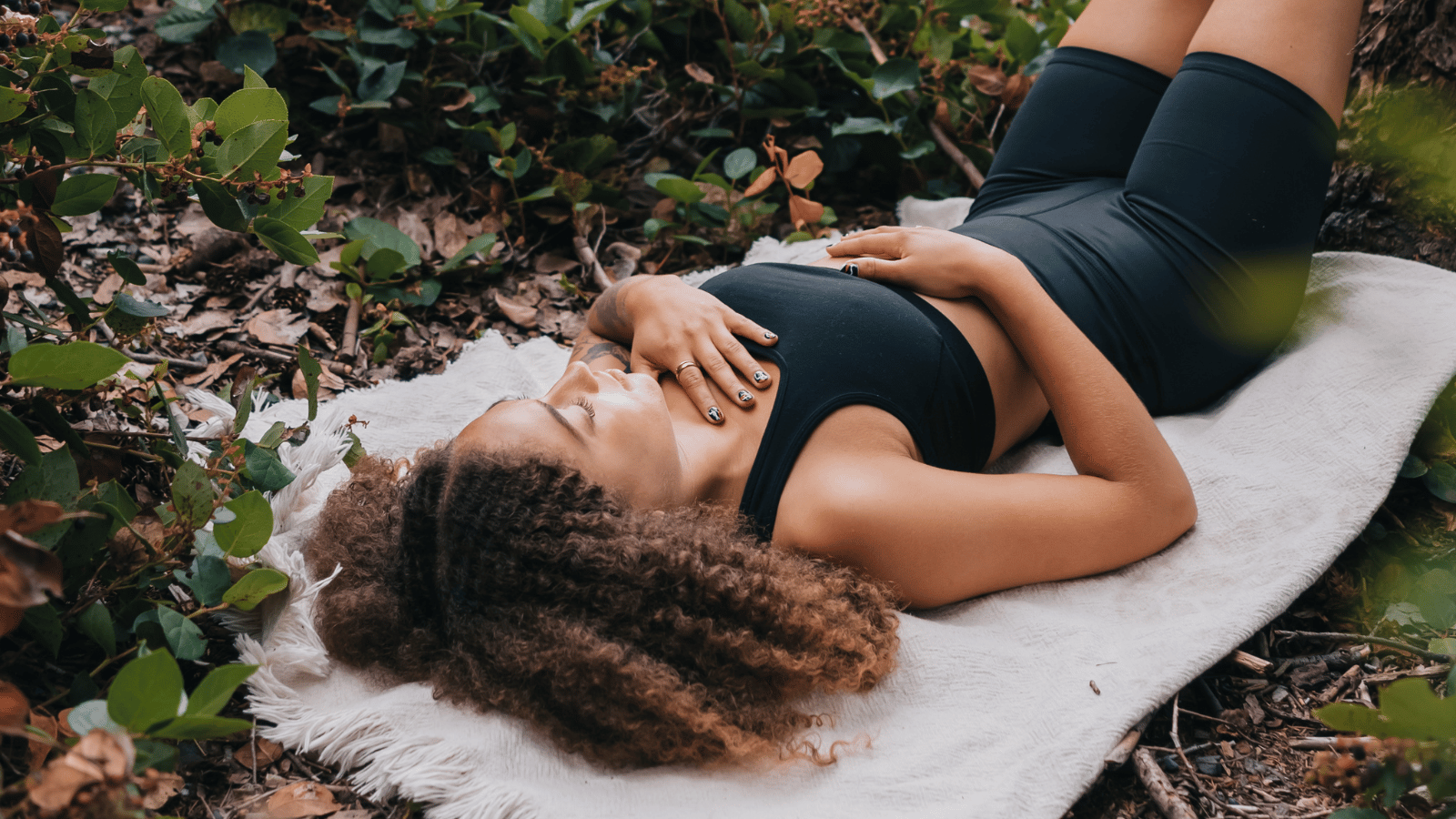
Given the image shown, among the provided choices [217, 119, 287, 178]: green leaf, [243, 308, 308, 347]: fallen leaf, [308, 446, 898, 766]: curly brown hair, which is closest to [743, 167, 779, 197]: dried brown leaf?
[243, 308, 308, 347]: fallen leaf

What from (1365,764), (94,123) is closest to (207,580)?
(94,123)

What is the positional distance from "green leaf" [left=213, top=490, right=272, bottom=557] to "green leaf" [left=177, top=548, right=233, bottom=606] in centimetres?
7

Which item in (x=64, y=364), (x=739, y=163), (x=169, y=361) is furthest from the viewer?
(x=739, y=163)

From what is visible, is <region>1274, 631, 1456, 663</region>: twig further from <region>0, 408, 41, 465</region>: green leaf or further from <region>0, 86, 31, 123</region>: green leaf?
<region>0, 86, 31, 123</region>: green leaf

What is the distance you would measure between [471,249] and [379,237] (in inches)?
10.5

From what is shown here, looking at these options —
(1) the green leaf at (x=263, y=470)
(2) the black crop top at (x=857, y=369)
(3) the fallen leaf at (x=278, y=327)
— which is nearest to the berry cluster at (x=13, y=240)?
(1) the green leaf at (x=263, y=470)

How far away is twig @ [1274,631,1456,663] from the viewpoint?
4.85 feet

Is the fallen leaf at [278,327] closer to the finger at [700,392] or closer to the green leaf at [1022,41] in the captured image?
the finger at [700,392]

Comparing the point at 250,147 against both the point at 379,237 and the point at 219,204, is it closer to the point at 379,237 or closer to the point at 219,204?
the point at 219,204

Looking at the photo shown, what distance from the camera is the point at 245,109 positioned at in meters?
1.45

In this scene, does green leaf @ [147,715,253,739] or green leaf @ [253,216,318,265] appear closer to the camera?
green leaf @ [147,715,253,739]

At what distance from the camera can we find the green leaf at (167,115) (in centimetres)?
138

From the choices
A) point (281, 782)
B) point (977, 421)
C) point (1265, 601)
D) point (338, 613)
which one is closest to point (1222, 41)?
point (977, 421)

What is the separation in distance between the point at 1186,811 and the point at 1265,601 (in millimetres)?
470
